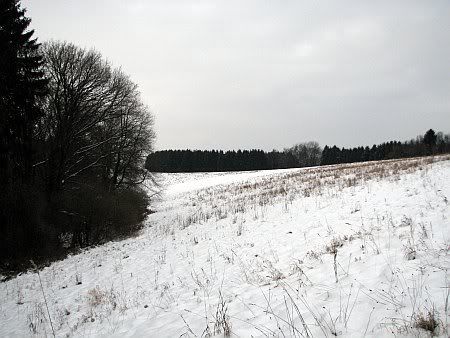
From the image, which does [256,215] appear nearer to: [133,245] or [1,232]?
[133,245]

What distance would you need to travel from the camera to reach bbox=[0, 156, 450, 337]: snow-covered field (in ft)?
10.2

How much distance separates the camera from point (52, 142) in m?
14.6

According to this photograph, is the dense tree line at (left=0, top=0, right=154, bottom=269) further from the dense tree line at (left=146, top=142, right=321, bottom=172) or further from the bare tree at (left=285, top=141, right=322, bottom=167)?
the bare tree at (left=285, top=141, right=322, bottom=167)

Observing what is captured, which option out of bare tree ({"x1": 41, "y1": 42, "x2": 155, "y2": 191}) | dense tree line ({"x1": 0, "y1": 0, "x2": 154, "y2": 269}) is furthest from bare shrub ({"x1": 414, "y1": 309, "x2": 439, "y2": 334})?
bare tree ({"x1": 41, "y1": 42, "x2": 155, "y2": 191})

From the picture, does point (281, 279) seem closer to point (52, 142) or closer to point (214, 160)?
point (52, 142)

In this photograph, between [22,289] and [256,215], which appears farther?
[256,215]

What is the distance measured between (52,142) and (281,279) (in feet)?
51.3

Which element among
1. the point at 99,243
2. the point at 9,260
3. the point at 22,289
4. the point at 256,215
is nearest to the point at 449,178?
the point at 256,215

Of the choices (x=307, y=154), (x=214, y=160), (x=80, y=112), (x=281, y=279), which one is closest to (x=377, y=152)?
(x=307, y=154)

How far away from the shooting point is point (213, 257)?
7.29 meters

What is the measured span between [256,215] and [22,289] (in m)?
8.63

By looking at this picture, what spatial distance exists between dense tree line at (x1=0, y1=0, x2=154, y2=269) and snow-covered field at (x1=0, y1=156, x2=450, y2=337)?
2.89 metres

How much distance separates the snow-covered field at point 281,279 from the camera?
10.2 feet

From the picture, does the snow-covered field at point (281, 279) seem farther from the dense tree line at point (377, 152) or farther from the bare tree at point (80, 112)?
the dense tree line at point (377, 152)
